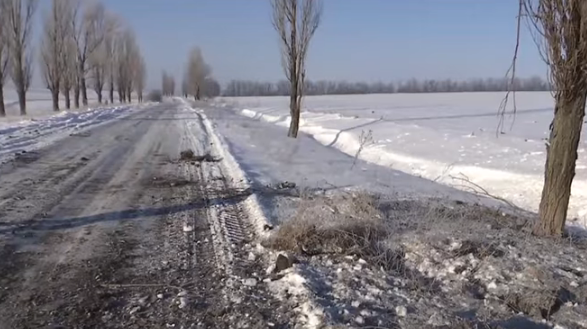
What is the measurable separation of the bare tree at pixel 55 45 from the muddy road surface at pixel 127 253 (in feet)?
125

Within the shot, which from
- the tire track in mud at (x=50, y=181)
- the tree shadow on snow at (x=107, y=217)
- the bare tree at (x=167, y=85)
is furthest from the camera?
the bare tree at (x=167, y=85)

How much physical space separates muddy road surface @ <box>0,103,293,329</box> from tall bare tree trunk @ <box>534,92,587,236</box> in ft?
11.7

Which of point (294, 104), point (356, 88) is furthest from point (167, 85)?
point (294, 104)

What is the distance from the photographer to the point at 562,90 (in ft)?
18.3

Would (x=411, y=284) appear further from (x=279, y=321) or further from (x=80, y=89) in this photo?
(x=80, y=89)

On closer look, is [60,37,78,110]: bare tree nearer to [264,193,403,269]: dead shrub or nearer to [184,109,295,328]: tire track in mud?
[184,109,295,328]: tire track in mud

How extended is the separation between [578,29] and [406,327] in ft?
12.4

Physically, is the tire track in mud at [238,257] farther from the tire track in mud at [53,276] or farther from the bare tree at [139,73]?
the bare tree at [139,73]

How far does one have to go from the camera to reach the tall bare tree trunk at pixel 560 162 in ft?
18.5

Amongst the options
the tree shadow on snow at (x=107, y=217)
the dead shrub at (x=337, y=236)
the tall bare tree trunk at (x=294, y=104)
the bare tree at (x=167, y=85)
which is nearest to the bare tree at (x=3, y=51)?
the tall bare tree trunk at (x=294, y=104)

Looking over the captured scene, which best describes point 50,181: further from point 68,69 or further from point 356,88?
point 356,88

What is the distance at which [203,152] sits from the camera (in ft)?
47.1

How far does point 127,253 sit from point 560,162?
4952 millimetres

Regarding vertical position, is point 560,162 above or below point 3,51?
below
